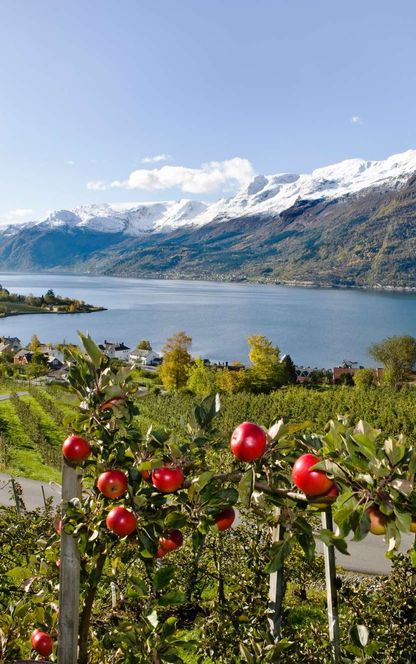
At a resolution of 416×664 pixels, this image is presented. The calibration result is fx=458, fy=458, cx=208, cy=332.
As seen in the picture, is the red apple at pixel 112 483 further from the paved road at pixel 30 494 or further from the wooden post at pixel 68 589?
the paved road at pixel 30 494

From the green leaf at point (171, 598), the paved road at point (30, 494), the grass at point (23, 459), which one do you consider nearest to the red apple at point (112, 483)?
the green leaf at point (171, 598)

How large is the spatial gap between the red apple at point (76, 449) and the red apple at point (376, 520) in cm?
97

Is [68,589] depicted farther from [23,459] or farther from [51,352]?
[51,352]

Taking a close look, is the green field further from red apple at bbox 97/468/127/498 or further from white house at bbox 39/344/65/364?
white house at bbox 39/344/65/364

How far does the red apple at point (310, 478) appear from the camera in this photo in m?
1.39

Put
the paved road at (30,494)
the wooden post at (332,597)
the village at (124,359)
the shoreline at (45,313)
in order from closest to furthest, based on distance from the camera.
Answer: the wooden post at (332,597) → the paved road at (30,494) → the village at (124,359) → the shoreline at (45,313)

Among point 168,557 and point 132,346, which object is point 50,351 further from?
point 168,557

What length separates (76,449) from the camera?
1654 mm

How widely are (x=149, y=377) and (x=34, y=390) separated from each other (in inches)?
772

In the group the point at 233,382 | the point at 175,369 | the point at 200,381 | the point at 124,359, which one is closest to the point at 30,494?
the point at 200,381

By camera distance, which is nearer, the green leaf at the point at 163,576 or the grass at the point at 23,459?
the green leaf at the point at 163,576

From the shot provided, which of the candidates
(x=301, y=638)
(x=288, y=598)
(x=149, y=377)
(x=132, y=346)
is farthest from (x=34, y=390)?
(x=132, y=346)

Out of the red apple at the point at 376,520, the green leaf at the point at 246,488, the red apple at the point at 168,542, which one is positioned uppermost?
the green leaf at the point at 246,488

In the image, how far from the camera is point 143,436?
1.79 meters
